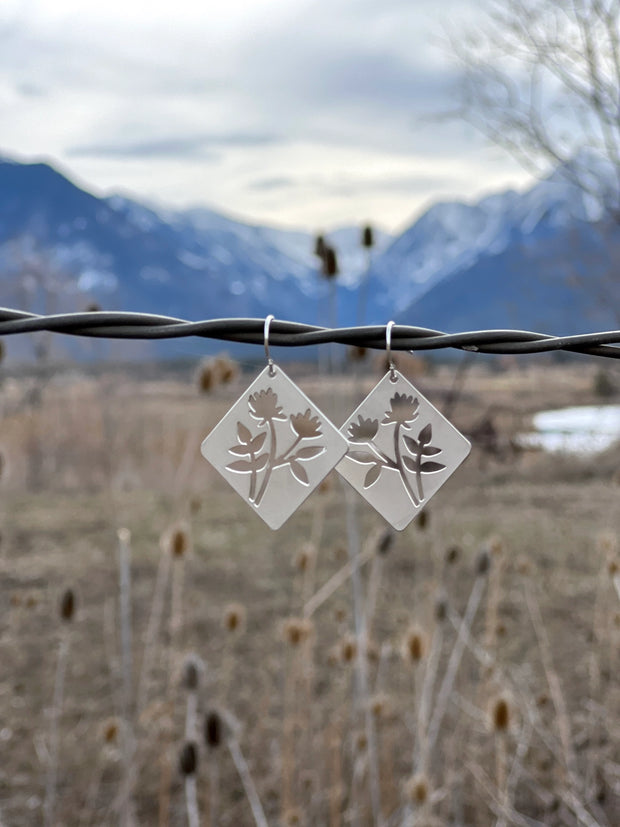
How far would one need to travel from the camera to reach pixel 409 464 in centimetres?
81

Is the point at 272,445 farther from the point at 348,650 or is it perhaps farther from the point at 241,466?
the point at 348,650

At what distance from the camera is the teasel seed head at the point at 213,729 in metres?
1.91

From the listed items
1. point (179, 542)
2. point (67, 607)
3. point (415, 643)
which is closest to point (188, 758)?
point (67, 607)

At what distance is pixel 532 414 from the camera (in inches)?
456

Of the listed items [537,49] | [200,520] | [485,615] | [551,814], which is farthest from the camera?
[200,520]

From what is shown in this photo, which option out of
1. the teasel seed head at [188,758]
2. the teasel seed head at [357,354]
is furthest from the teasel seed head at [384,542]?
the teasel seed head at [188,758]

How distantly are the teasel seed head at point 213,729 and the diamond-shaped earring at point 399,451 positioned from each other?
1.27 metres

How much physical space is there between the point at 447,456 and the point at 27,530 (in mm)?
7081

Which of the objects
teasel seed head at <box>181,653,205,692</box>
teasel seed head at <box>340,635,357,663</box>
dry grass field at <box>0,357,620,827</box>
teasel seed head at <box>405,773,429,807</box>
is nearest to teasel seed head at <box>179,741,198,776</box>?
dry grass field at <box>0,357,620,827</box>

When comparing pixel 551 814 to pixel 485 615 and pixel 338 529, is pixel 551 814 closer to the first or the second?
pixel 485 615

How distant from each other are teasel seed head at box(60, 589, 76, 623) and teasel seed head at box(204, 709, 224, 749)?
16.0 inches

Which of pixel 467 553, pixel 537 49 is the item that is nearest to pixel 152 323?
pixel 537 49

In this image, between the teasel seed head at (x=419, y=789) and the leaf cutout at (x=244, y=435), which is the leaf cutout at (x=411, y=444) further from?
the teasel seed head at (x=419, y=789)

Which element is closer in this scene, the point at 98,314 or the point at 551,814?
the point at 98,314
